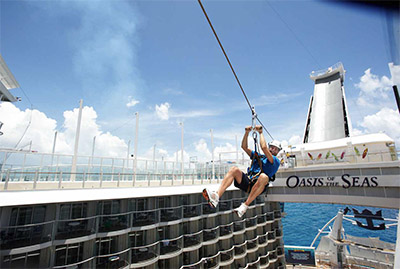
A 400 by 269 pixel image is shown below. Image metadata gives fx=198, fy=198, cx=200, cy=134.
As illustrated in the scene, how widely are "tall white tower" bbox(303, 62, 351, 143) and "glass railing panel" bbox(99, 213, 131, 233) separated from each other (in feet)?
118

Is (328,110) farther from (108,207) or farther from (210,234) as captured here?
(108,207)

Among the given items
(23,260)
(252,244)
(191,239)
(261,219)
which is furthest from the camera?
(261,219)

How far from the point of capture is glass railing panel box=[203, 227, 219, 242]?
1680cm

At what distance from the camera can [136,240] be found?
13523 mm

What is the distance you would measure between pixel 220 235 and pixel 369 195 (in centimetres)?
1370

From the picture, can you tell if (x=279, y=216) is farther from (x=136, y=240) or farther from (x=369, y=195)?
(x=136, y=240)

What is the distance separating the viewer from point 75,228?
11.3 metres

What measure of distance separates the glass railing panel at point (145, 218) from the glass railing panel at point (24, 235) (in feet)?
15.5

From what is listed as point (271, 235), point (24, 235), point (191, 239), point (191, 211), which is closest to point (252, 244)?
point (271, 235)

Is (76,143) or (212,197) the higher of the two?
(76,143)

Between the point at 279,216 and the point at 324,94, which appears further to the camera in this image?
the point at 324,94

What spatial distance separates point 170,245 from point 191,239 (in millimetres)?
1956

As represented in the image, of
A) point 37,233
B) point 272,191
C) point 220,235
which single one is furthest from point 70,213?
point 272,191

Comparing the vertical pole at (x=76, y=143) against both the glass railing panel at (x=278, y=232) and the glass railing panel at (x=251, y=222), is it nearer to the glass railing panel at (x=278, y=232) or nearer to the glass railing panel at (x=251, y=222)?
the glass railing panel at (x=251, y=222)
